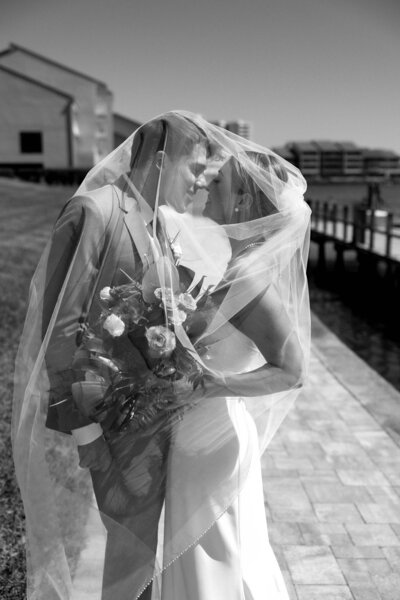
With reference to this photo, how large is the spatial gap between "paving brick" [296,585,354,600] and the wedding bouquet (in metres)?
1.74

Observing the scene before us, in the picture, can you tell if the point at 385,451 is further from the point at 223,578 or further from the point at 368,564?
the point at 223,578

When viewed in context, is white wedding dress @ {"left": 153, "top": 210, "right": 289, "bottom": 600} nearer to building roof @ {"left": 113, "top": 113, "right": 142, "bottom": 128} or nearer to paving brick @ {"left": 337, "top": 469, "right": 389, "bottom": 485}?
paving brick @ {"left": 337, "top": 469, "right": 389, "bottom": 485}

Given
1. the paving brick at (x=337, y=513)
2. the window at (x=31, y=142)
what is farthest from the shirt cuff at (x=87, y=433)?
the window at (x=31, y=142)

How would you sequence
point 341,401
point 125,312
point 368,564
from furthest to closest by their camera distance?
point 341,401 → point 368,564 → point 125,312

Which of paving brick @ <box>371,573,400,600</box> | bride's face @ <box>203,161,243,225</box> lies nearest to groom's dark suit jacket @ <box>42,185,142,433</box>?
bride's face @ <box>203,161,243,225</box>

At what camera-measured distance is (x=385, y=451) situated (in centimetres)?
→ 545

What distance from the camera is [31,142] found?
54094mm

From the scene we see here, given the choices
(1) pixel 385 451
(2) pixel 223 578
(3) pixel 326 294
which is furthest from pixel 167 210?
(3) pixel 326 294

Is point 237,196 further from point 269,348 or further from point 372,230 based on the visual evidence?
point 372,230

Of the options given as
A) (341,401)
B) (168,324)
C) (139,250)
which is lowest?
(341,401)

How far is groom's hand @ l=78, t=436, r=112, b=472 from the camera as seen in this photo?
7.46 feet

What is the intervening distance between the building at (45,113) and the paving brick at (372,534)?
5221 cm

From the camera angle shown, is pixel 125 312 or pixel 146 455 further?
pixel 146 455

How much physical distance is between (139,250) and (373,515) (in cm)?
285
